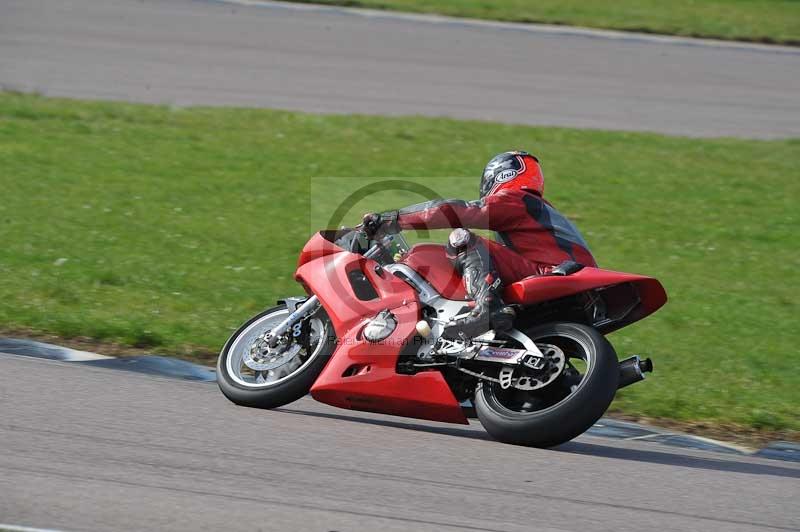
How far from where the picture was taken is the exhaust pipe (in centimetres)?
624

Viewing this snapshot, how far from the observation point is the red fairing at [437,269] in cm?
671

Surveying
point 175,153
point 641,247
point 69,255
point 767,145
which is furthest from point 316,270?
point 767,145

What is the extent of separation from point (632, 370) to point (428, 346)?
3.65 ft

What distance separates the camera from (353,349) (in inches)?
260

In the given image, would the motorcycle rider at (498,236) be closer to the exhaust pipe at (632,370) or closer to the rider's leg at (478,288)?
the rider's leg at (478,288)

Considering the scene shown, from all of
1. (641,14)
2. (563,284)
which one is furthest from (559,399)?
(641,14)

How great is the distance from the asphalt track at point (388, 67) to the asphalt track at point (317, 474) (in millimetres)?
11010

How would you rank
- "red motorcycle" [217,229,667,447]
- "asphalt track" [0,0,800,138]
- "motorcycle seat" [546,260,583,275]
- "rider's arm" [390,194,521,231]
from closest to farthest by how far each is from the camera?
"red motorcycle" [217,229,667,447] → "motorcycle seat" [546,260,583,275] → "rider's arm" [390,194,521,231] → "asphalt track" [0,0,800,138]

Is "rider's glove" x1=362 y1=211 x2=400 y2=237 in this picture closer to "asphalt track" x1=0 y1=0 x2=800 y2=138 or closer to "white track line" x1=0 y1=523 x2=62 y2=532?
"white track line" x1=0 y1=523 x2=62 y2=532

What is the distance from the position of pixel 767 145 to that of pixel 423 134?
490 cm

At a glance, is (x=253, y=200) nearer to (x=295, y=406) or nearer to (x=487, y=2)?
(x=295, y=406)

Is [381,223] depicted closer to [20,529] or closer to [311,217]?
[20,529]

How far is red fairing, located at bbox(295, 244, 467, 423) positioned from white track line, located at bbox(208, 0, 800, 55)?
16.7 metres

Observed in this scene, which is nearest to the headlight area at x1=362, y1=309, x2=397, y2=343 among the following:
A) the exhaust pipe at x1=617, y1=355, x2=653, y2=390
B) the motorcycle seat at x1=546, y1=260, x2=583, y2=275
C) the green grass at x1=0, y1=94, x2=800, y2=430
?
the motorcycle seat at x1=546, y1=260, x2=583, y2=275
